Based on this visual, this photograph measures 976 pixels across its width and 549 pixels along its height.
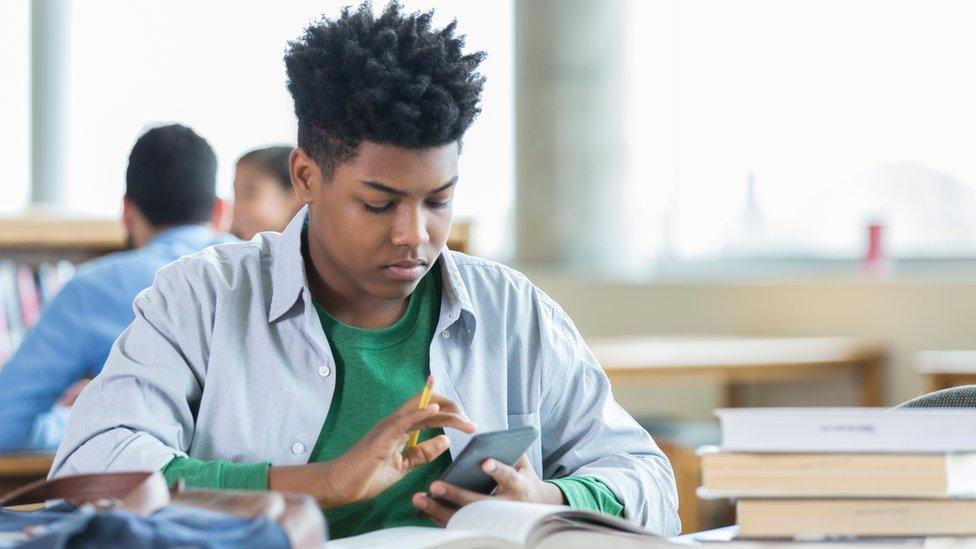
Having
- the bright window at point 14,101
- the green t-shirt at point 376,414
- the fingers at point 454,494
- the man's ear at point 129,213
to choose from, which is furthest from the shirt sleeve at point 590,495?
the bright window at point 14,101

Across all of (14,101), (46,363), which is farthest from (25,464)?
(14,101)

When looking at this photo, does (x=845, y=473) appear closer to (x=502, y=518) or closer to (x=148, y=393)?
(x=502, y=518)

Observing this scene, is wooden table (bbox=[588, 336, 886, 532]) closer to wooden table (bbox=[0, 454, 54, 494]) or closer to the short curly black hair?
wooden table (bbox=[0, 454, 54, 494])

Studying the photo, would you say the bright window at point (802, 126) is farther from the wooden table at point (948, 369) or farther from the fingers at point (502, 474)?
the fingers at point (502, 474)

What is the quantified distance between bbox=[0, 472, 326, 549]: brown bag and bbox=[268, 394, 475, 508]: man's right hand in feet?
0.67

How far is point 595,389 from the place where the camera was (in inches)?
63.8

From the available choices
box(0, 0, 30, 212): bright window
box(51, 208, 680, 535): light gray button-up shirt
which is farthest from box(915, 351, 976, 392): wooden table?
box(0, 0, 30, 212): bright window

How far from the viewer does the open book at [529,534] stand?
1069mm

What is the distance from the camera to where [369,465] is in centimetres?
126

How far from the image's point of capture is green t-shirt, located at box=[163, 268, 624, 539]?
1.41 metres

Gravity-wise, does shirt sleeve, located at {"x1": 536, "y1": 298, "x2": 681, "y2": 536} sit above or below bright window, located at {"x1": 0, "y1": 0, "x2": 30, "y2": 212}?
below

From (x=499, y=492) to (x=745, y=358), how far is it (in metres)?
2.70

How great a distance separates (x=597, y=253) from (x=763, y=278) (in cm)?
65

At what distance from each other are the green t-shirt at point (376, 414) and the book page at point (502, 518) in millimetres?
208
